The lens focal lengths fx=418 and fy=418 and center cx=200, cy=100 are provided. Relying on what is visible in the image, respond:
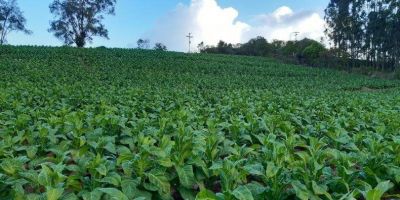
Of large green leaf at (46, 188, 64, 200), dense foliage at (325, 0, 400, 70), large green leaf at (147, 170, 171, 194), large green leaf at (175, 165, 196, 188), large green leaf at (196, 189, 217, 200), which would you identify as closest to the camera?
large green leaf at (196, 189, 217, 200)

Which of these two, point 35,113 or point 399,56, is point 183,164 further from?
point 399,56

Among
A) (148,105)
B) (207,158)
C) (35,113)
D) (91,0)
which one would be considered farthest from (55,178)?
(91,0)

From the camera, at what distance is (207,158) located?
4.59 meters

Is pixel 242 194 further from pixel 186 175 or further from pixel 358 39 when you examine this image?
pixel 358 39

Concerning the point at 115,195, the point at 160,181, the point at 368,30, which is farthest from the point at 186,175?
the point at 368,30

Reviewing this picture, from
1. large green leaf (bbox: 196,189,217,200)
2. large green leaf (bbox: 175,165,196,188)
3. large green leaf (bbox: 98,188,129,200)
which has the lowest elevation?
large green leaf (bbox: 175,165,196,188)

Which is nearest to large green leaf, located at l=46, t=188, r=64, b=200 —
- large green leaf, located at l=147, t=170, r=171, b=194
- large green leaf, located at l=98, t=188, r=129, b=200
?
large green leaf, located at l=98, t=188, r=129, b=200

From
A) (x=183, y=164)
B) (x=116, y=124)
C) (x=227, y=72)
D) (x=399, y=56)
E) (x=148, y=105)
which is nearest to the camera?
(x=183, y=164)

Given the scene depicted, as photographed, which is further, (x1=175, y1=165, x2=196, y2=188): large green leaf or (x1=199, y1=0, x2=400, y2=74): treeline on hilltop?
(x1=199, y1=0, x2=400, y2=74): treeline on hilltop

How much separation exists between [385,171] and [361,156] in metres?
0.34

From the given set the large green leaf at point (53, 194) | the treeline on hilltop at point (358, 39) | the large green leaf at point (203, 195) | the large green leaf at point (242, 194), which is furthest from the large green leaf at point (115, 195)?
the treeline on hilltop at point (358, 39)

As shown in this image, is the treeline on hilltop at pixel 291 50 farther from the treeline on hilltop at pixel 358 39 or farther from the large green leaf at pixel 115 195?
the large green leaf at pixel 115 195

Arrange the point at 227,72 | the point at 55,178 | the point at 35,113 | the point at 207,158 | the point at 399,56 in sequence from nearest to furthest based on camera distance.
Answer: the point at 55,178 < the point at 207,158 < the point at 35,113 < the point at 227,72 < the point at 399,56

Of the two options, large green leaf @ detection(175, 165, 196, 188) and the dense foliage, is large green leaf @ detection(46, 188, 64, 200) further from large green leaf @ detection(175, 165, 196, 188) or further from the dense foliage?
the dense foliage
